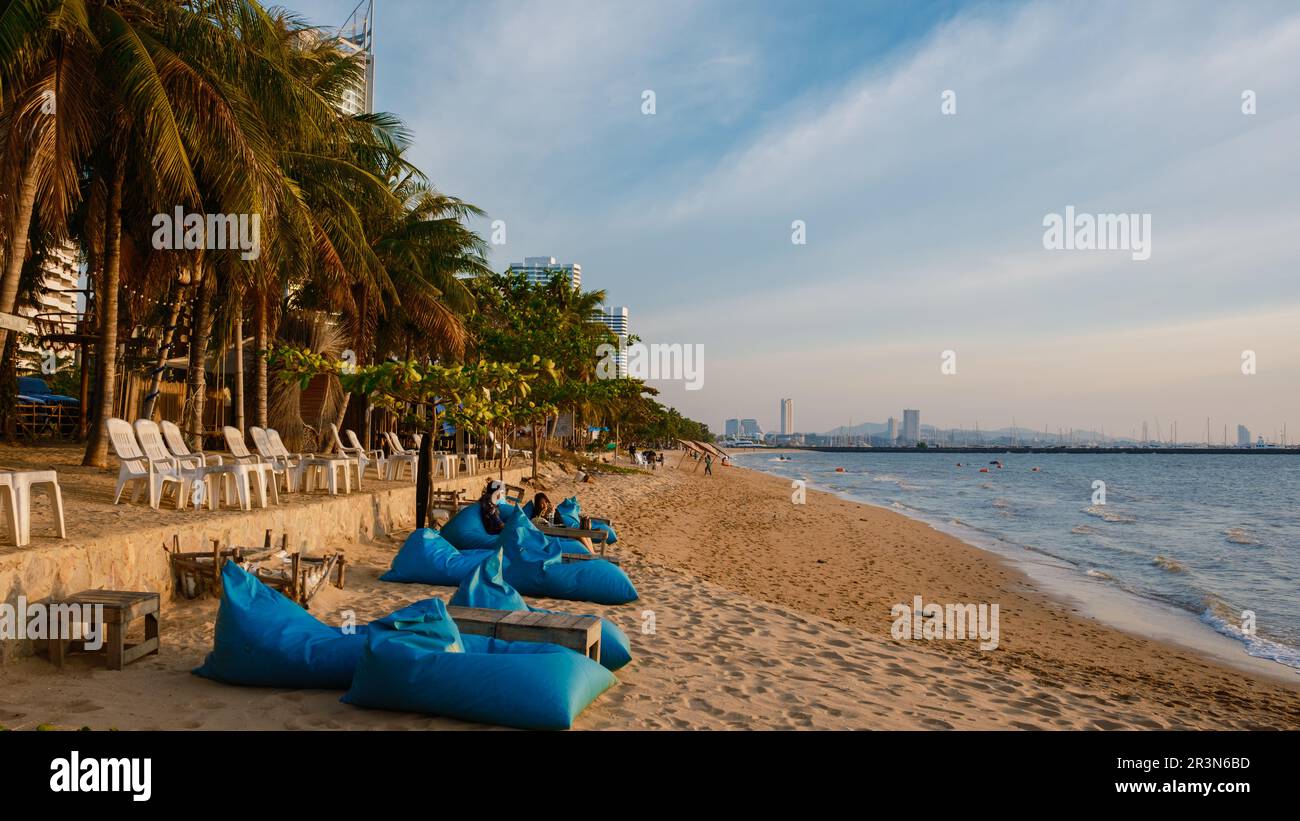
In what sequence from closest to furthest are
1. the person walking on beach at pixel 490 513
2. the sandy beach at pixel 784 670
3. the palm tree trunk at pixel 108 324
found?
the sandy beach at pixel 784 670
the person walking on beach at pixel 490 513
the palm tree trunk at pixel 108 324

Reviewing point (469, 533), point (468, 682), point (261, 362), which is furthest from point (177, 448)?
point (468, 682)

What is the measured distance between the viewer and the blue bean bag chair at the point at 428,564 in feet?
25.0

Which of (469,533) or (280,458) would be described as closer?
(469,533)

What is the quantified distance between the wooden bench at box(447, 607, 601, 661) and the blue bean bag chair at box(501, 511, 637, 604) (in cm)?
259

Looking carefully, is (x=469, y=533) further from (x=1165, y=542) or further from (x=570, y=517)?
(x=1165, y=542)

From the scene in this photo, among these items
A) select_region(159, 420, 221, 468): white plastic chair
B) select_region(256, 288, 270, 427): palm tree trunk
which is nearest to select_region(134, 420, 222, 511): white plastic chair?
select_region(159, 420, 221, 468): white plastic chair

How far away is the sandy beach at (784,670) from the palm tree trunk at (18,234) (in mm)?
4430

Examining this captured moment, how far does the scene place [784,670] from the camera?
17.8 feet

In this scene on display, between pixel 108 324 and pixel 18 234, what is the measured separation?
5.69ft

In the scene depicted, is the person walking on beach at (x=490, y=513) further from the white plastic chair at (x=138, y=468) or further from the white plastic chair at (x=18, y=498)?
the white plastic chair at (x=18, y=498)

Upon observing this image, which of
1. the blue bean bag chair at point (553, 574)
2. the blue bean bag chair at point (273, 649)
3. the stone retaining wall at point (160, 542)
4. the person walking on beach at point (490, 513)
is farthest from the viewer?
the person walking on beach at point (490, 513)

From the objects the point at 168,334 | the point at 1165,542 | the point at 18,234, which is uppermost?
the point at 18,234

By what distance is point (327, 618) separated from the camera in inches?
240

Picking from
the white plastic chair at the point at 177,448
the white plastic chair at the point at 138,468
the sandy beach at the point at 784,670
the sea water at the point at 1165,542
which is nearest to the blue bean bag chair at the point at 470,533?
the sandy beach at the point at 784,670
